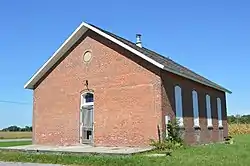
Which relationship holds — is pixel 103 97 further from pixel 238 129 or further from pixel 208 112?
pixel 238 129

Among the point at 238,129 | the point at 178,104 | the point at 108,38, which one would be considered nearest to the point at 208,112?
the point at 178,104

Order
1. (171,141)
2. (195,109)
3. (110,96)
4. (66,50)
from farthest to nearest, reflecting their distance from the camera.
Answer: (195,109), (66,50), (110,96), (171,141)

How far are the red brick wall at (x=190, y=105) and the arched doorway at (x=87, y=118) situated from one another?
15.6 feet

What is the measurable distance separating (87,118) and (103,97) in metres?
1.84

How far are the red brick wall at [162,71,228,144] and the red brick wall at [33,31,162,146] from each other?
934 mm

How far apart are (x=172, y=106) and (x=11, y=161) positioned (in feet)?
29.7

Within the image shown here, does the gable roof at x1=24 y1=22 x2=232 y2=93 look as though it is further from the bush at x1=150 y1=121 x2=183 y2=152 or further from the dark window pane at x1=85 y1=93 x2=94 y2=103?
the dark window pane at x1=85 y1=93 x2=94 y2=103

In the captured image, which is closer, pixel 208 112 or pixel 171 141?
pixel 171 141

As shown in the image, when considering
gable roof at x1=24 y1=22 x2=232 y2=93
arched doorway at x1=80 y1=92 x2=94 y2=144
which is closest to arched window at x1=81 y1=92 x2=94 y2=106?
arched doorway at x1=80 y1=92 x2=94 y2=144

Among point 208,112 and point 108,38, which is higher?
point 108,38

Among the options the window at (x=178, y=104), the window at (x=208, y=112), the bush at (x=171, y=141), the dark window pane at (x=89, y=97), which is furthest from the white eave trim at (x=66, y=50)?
the window at (x=208, y=112)

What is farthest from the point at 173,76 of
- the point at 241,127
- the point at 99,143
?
the point at 241,127

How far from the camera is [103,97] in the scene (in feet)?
69.7

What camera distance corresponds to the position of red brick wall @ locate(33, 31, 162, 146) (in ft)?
63.9
